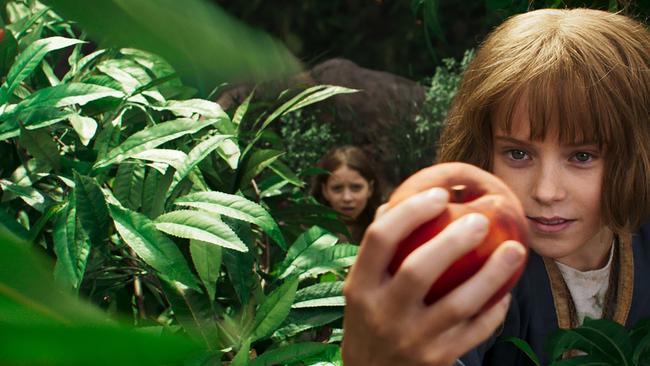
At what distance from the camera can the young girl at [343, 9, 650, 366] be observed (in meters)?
1.16

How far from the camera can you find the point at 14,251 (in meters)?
0.13

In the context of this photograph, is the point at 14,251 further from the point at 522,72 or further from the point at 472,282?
the point at 522,72

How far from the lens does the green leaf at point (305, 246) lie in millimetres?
1278

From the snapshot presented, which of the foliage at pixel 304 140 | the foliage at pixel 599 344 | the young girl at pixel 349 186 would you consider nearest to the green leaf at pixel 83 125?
the foliage at pixel 599 344

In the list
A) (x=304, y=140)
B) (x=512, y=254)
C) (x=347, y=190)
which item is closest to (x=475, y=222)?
(x=512, y=254)

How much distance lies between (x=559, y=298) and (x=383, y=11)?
6225 mm

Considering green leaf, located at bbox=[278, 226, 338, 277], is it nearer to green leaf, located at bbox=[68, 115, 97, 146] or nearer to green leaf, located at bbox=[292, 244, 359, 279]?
green leaf, located at bbox=[292, 244, 359, 279]

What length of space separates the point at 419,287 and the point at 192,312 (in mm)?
688

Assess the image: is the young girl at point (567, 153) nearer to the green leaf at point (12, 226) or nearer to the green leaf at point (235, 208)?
the green leaf at point (235, 208)

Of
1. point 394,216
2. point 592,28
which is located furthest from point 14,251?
point 592,28

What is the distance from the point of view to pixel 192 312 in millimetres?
1155

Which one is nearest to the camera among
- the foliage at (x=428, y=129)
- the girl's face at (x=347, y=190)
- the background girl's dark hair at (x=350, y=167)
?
the girl's face at (x=347, y=190)

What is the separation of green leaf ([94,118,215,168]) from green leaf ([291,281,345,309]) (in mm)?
271

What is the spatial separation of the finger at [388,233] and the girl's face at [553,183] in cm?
62
